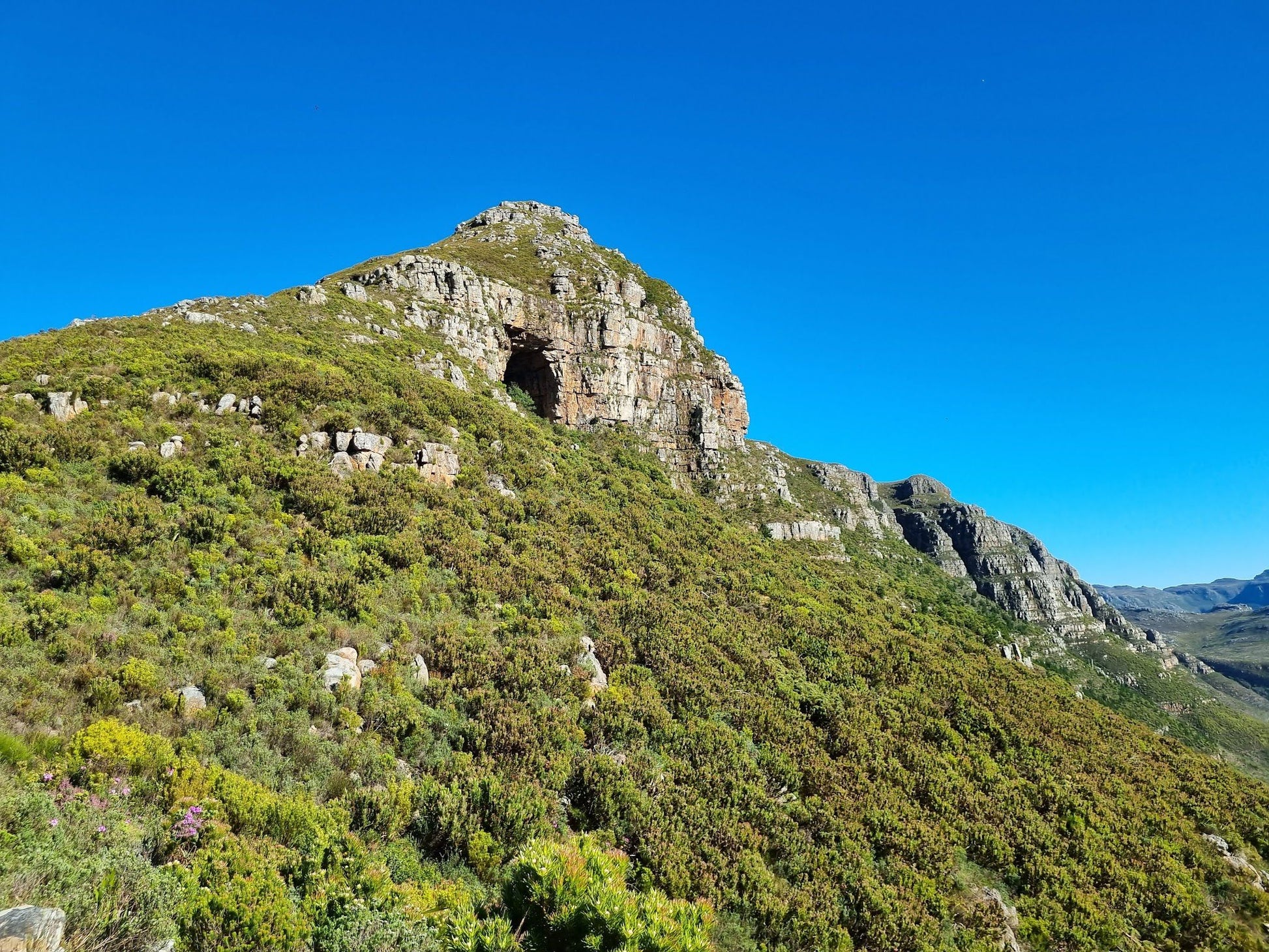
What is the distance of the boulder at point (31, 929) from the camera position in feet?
13.5

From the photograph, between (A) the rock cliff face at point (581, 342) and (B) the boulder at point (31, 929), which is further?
(A) the rock cliff face at point (581, 342)

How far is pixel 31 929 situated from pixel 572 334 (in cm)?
4850

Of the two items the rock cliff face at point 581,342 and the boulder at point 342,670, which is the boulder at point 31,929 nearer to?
the boulder at point 342,670

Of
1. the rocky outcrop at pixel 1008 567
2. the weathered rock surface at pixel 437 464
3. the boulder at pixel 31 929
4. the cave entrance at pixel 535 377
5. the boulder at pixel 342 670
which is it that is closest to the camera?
the boulder at pixel 31 929

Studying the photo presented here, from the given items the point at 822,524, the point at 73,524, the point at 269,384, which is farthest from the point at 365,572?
the point at 822,524

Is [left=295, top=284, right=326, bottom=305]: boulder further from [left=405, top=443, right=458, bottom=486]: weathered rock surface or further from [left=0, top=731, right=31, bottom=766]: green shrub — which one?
[left=0, top=731, right=31, bottom=766]: green shrub

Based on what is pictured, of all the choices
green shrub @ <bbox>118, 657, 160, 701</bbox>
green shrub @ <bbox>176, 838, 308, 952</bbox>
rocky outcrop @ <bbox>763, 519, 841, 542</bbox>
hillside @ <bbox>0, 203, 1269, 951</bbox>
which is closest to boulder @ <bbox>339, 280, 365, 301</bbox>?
hillside @ <bbox>0, 203, 1269, 951</bbox>

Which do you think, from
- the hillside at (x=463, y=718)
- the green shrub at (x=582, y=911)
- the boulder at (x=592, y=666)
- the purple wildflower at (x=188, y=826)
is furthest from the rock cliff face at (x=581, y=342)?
the green shrub at (x=582, y=911)

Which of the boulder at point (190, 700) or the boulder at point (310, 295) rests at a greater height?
the boulder at point (310, 295)

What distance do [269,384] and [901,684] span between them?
29689 millimetres

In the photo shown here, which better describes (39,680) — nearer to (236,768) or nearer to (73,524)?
(236,768)

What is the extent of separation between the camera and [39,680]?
8.68 metres

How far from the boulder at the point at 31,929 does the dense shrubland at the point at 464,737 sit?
50cm

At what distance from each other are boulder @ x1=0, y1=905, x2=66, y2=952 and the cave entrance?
44299 mm
